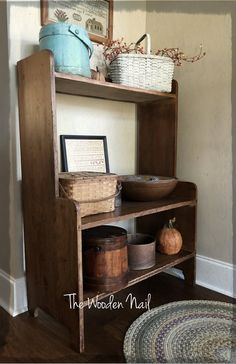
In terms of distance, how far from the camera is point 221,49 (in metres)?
1.68

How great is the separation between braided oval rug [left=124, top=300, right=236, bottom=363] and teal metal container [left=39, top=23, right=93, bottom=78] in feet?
3.97

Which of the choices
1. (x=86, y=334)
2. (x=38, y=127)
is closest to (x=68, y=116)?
(x=38, y=127)

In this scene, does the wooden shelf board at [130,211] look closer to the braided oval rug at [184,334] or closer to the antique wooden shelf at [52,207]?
the antique wooden shelf at [52,207]

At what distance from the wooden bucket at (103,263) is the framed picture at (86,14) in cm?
115

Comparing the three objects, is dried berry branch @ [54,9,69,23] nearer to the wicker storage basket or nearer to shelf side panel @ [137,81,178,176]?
shelf side panel @ [137,81,178,176]

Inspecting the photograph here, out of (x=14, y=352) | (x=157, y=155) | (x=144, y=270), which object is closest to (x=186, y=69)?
(x=157, y=155)

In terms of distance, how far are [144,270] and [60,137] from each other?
85 cm

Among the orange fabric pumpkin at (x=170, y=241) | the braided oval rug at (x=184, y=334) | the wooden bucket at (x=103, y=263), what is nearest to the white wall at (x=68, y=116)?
the wooden bucket at (x=103, y=263)

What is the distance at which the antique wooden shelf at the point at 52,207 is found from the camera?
4.09 feet

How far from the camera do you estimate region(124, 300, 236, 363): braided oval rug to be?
4.00 ft

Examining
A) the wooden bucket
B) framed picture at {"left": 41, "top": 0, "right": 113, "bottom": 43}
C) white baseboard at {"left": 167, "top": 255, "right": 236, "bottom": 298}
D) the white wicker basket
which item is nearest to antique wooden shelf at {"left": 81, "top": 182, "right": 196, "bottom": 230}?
the wooden bucket

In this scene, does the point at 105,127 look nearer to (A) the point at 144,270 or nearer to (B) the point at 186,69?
(B) the point at 186,69

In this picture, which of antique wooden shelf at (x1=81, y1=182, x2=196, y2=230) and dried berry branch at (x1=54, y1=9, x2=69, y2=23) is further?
dried berry branch at (x1=54, y1=9, x2=69, y2=23)

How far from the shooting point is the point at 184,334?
1.35 meters
